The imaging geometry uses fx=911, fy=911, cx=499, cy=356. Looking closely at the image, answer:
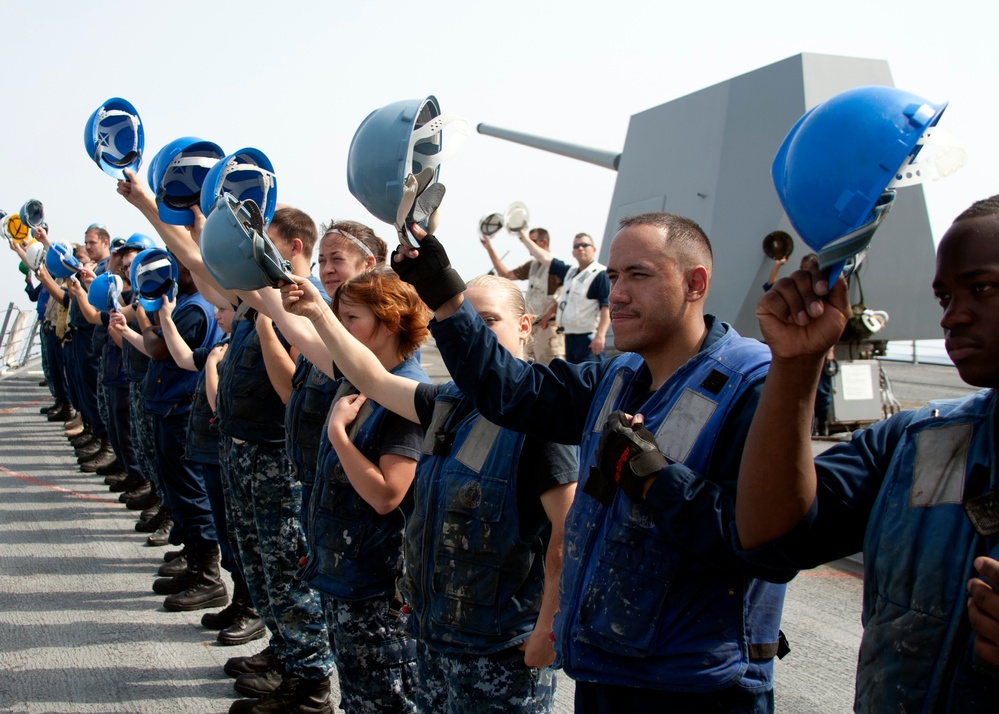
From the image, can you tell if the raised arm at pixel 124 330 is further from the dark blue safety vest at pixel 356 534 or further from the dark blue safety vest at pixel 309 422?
the dark blue safety vest at pixel 356 534

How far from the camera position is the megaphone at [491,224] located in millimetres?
10539

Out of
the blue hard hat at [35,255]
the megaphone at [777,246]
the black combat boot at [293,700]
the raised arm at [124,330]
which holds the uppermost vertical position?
the megaphone at [777,246]

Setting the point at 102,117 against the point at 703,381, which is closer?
the point at 703,381

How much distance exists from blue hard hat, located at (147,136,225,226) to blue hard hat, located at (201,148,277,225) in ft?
0.59

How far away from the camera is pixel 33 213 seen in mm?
8875

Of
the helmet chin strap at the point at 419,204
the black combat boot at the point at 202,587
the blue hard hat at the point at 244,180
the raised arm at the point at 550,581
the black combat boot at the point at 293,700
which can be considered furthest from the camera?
the black combat boot at the point at 202,587

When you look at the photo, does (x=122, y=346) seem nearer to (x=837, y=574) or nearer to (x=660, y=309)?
(x=837, y=574)

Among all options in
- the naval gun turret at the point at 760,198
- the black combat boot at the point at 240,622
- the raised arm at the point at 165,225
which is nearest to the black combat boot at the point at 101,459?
the black combat boot at the point at 240,622

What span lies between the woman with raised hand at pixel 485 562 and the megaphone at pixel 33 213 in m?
7.78

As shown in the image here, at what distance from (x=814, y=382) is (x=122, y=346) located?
6.37 meters

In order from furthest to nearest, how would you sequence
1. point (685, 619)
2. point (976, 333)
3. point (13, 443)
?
point (13, 443)
point (685, 619)
point (976, 333)

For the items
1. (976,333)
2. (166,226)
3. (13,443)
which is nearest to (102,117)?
(166,226)

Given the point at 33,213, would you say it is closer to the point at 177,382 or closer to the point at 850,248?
the point at 177,382

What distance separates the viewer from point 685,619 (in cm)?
178
